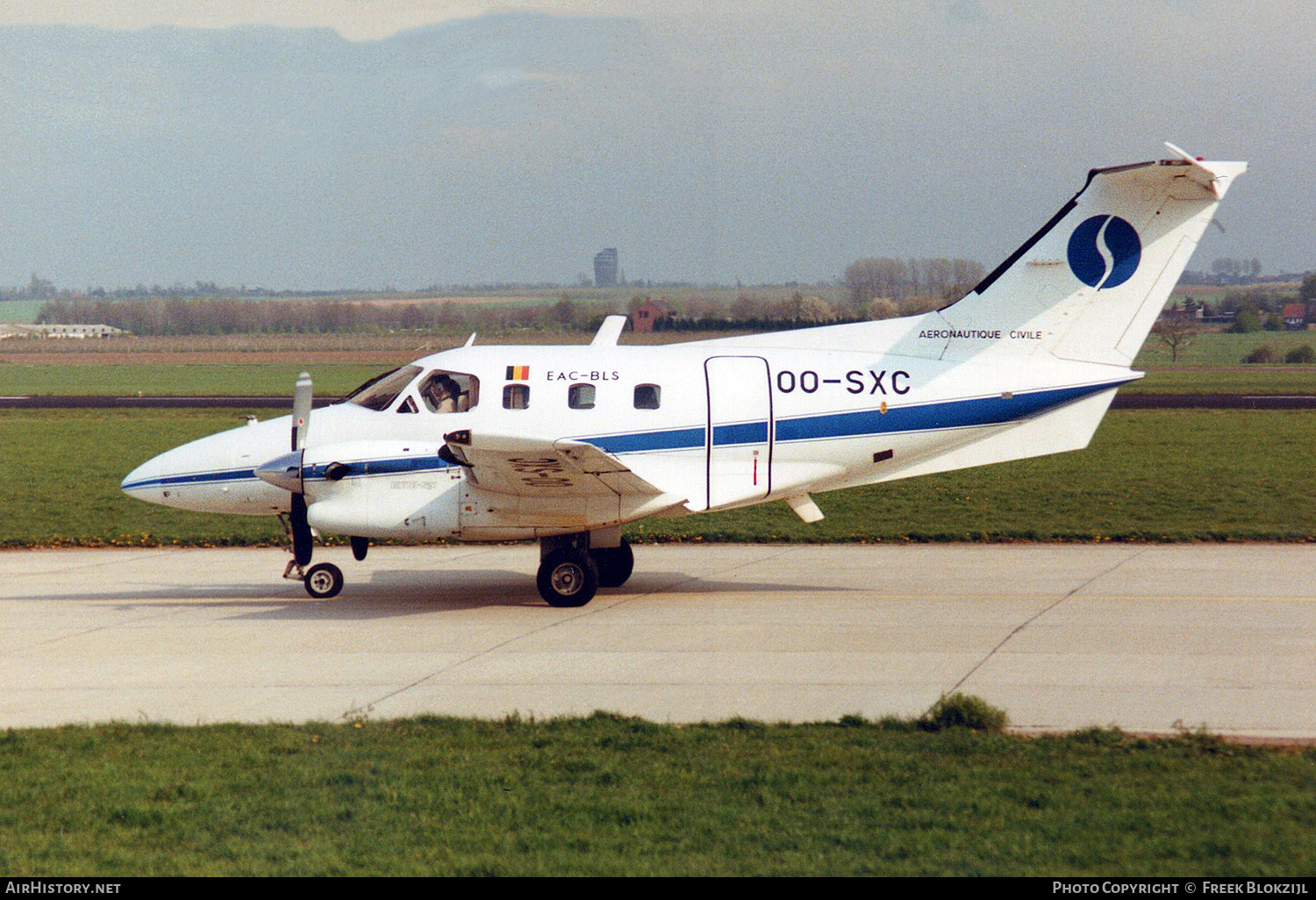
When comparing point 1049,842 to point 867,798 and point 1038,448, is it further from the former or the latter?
point 1038,448

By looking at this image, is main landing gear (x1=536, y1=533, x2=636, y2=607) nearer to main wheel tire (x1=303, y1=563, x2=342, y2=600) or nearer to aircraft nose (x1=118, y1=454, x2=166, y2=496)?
main wheel tire (x1=303, y1=563, x2=342, y2=600)

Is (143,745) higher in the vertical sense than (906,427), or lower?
lower

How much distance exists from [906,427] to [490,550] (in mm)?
7963

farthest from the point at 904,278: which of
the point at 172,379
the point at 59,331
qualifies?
the point at 59,331

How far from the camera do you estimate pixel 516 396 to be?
47.8 ft

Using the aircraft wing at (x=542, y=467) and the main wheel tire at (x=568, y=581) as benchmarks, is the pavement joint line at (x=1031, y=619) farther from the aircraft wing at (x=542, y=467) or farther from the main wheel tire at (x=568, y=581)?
the main wheel tire at (x=568, y=581)

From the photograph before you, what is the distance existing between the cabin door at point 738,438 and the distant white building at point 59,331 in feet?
211

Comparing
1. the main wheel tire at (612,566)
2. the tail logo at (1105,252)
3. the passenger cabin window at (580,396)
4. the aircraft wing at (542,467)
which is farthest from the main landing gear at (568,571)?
the tail logo at (1105,252)

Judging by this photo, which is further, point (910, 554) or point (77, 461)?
point (77, 461)

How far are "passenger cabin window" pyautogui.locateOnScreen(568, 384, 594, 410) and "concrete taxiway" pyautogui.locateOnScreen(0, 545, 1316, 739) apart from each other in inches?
93.9

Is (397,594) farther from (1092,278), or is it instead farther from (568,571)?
(1092,278)

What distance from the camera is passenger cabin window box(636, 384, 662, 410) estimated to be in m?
14.6
